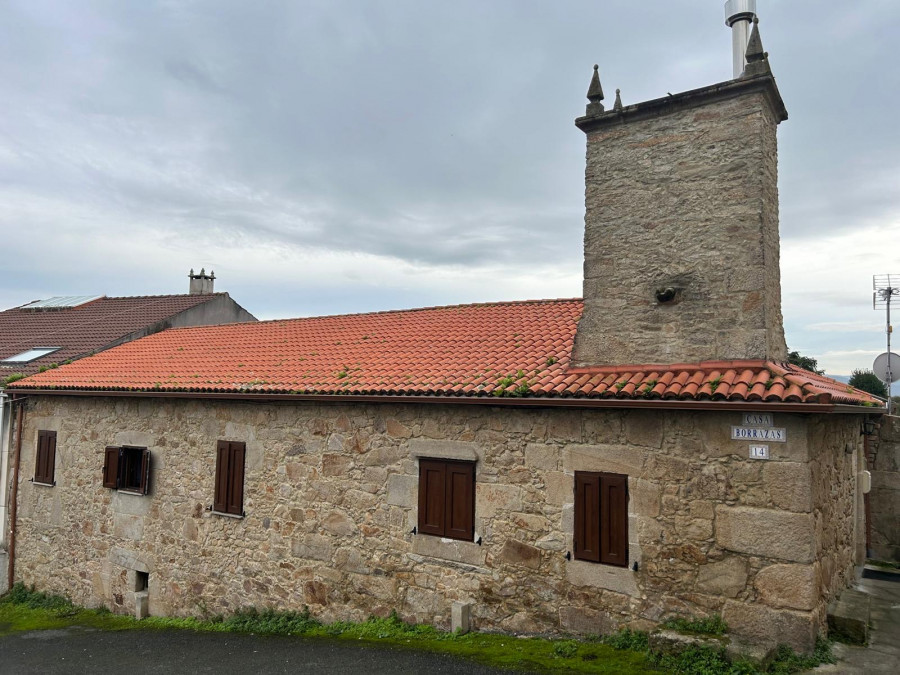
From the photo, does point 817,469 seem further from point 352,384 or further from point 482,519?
point 352,384

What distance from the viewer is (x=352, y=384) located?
336 inches

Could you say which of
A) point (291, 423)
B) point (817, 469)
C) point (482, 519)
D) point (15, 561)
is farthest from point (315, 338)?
point (817, 469)

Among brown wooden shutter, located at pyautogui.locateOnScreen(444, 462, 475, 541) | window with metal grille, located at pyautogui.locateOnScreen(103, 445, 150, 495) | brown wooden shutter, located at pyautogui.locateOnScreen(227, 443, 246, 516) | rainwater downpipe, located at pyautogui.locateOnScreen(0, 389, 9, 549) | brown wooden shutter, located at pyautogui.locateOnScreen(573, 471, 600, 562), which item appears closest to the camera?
brown wooden shutter, located at pyautogui.locateOnScreen(573, 471, 600, 562)

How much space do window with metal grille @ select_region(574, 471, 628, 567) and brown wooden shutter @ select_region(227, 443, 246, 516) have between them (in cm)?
501

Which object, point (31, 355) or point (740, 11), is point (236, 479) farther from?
point (740, 11)

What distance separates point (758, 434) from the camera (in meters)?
6.03

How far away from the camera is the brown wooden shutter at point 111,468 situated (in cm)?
1059

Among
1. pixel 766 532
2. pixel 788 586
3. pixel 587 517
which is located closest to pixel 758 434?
pixel 766 532

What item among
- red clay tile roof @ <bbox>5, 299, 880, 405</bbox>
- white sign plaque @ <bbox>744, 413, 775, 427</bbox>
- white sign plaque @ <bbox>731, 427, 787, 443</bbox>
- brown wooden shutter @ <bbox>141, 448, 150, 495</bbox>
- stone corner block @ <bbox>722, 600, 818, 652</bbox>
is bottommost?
stone corner block @ <bbox>722, 600, 818, 652</bbox>

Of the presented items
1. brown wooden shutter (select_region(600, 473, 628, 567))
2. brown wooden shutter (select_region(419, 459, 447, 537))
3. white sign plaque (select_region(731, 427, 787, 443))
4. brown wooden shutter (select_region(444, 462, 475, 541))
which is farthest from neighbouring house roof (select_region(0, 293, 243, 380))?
white sign plaque (select_region(731, 427, 787, 443))

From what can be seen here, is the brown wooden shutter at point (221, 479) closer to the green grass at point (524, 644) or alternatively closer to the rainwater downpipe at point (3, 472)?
the green grass at point (524, 644)

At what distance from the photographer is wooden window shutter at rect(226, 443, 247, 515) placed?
9289mm

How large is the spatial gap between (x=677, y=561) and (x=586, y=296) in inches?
122

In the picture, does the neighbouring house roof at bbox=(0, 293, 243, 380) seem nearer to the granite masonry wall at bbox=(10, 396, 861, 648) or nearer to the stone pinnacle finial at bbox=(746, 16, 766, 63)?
the granite masonry wall at bbox=(10, 396, 861, 648)
